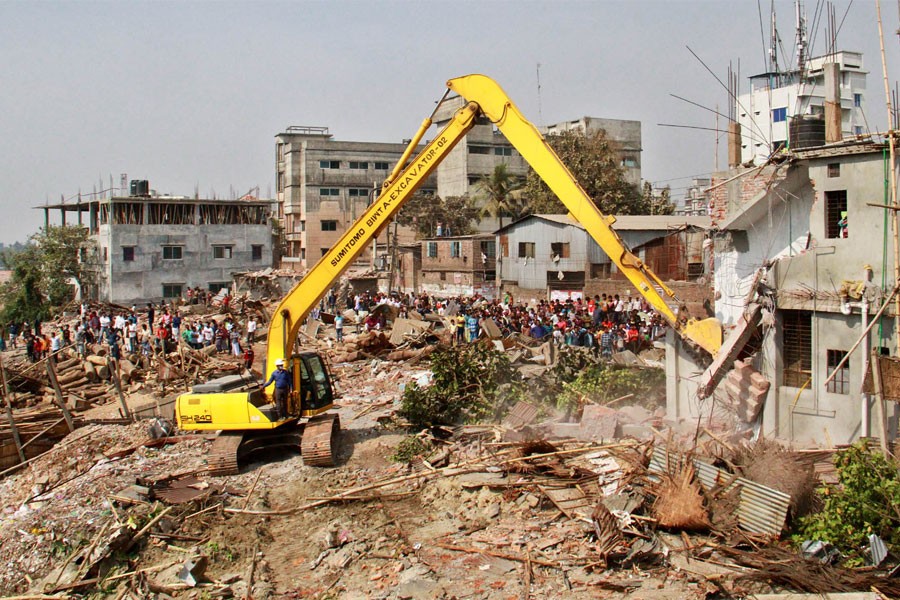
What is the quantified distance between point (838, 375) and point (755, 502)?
4.08m

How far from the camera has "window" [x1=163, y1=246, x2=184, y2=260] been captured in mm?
43938

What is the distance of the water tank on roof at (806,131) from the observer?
14016mm

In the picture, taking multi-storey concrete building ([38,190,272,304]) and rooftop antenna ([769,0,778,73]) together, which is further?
multi-storey concrete building ([38,190,272,304])

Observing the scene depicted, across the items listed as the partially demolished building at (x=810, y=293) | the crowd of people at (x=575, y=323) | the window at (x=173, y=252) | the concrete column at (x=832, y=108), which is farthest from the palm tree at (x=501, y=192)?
the concrete column at (x=832, y=108)

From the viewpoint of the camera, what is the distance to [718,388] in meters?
14.1

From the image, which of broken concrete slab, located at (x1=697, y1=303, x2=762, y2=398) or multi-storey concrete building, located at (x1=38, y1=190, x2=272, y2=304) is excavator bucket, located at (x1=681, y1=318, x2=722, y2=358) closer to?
broken concrete slab, located at (x1=697, y1=303, x2=762, y2=398)

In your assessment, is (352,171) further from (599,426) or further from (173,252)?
(599,426)

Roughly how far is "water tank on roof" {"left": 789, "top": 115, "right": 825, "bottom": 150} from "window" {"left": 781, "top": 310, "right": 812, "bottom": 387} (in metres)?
2.97

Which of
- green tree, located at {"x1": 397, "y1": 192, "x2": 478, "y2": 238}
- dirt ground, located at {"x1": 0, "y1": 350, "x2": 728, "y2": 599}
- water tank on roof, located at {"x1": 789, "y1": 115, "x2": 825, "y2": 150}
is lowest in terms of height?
dirt ground, located at {"x1": 0, "y1": 350, "x2": 728, "y2": 599}

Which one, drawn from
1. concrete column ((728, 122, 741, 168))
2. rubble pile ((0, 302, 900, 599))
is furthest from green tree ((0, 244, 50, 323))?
Result: concrete column ((728, 122, 741, 168))

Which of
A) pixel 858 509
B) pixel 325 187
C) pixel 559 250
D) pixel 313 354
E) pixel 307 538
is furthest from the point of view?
pixel 325 187

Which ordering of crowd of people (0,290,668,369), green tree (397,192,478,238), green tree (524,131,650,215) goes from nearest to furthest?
crowd of people (0,290,668,369), green tree (524,131,650,215), green tree (397,192,478,238)

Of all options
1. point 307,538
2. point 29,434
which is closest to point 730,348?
point 307,538

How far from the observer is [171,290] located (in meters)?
44.5
